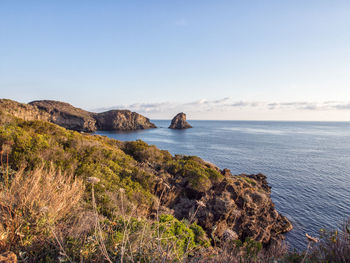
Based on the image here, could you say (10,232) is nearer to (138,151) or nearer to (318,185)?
(138,151)

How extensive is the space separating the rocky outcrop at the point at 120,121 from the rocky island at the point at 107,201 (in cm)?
10742

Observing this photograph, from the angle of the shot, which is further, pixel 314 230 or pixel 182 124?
pixel 182 124

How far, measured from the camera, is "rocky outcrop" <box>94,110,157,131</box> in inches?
4678

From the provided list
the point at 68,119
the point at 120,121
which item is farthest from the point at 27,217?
the point at 120,121

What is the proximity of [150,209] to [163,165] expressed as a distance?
18.3 feet

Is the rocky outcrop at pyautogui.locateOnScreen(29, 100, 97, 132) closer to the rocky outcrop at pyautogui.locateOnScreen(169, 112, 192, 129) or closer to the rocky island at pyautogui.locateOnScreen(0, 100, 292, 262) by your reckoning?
the rocky outcrop at pyautogui.locateOnScreen(169, 112, 192, 129)

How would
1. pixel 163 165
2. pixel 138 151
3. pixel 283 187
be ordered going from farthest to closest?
1. pixel 283 187
2. pixel 138 151
3. pixel 163 165

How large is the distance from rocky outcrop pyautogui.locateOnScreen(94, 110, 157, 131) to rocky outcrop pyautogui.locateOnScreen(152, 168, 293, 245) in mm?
112368

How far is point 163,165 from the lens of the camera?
1446 cm

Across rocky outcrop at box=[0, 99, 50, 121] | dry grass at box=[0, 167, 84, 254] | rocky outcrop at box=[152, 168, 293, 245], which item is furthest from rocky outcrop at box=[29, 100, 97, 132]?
dry grass at box=[0, 167, 84, 254]

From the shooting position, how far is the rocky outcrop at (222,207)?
10477 mm

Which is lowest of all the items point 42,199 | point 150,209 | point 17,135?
point 150,209

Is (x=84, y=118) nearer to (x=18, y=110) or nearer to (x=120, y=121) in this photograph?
(x=120, y=121)

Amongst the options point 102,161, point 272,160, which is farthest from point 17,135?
point 272,160
